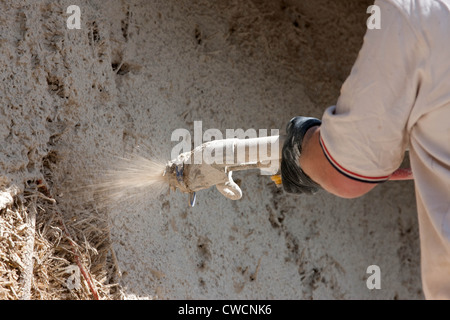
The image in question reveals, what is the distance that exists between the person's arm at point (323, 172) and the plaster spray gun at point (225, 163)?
17 cm

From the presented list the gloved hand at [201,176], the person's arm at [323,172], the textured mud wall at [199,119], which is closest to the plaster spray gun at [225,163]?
the gloved hand at [201,176]

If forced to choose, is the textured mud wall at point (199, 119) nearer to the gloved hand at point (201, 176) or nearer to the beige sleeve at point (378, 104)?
the gloved hand at point (201, 176)

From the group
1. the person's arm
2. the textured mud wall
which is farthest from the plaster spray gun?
the textured mud wall

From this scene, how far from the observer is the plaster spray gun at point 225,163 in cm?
152

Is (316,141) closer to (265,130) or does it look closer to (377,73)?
(377,73)

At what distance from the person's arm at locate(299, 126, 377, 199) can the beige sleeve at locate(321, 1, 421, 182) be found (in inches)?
0.9

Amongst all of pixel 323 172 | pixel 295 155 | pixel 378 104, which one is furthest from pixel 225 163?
pixel 378 104

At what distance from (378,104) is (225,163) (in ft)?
1.93

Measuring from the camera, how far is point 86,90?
1.84m

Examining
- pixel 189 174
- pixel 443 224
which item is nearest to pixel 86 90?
pixel 189 174

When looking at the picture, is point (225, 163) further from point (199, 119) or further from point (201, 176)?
point (199, 119)

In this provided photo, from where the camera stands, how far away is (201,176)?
5.39 ft

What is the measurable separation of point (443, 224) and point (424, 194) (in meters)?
0.07

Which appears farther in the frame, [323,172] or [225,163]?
[225,163]
